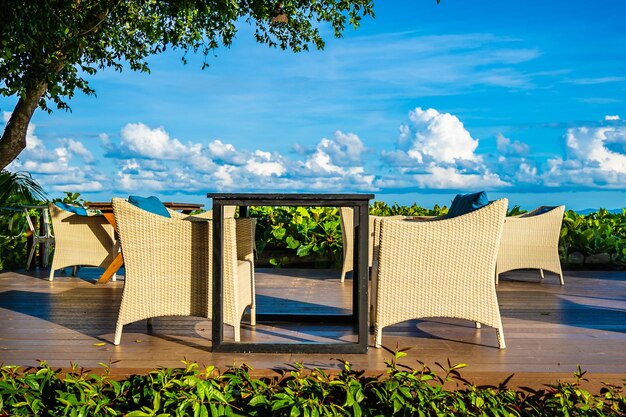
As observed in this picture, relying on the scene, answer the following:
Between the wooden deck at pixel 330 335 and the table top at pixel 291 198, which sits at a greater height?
the table top at pixel 291 198

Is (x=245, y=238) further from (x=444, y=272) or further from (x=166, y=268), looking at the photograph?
(x=444, y=272)

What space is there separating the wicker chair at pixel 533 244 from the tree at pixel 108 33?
4385 millimetres

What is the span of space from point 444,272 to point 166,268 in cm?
155

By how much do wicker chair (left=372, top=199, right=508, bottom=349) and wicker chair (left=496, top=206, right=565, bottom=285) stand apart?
297cm

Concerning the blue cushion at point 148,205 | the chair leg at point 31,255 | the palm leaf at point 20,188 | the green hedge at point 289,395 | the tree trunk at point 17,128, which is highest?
the tree trunk at point 17,128

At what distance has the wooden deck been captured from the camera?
3234 mm

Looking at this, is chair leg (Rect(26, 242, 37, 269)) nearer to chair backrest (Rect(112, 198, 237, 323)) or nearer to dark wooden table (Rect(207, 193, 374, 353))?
chair backrest (Rect(112, 198, 237, 323))

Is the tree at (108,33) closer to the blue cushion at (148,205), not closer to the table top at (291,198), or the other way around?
the blue cushion at (148,205)

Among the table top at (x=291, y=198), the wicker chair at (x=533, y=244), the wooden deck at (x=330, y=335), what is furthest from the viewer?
the wicker chair at (x=533, y=244)

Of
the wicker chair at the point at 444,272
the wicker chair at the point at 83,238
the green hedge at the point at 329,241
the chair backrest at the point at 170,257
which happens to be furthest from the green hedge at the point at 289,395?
the green hedge at the point at 329,241

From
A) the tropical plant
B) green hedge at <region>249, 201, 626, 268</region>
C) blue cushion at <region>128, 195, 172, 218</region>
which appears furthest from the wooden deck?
the tropical plant

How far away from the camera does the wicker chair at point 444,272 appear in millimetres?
3541

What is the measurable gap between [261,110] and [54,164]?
14.3ft

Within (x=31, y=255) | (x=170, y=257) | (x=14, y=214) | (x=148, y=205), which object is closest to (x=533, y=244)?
(x=148, y=205)
